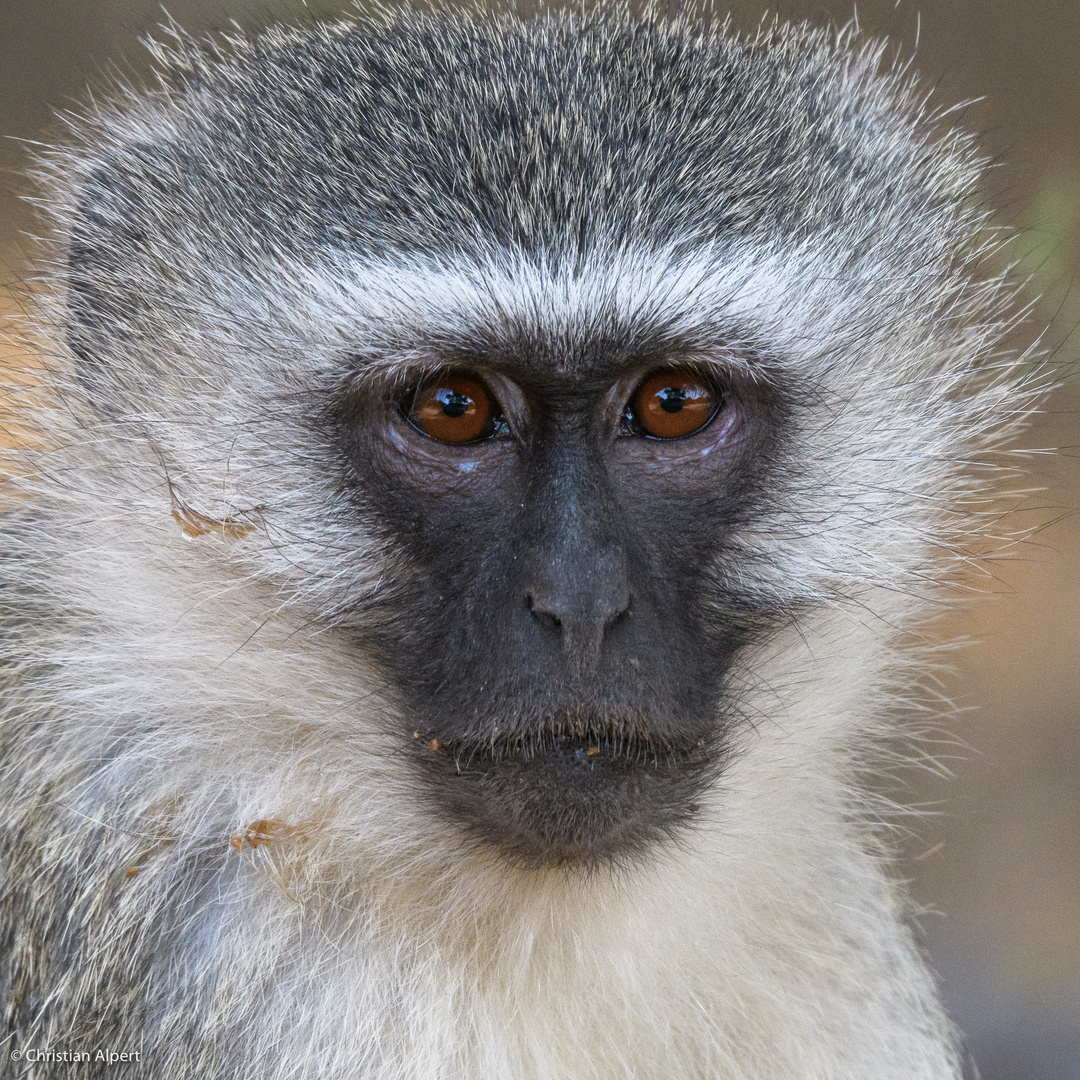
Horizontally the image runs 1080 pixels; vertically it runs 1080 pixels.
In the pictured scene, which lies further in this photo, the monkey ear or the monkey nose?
the monkey ear

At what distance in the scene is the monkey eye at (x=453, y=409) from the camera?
1957 millimetres

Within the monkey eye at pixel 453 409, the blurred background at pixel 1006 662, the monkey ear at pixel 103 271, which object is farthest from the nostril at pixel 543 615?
the blurred background at pixel 1006 662

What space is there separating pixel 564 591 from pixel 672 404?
17.0 inches

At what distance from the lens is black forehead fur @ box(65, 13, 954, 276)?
204cm

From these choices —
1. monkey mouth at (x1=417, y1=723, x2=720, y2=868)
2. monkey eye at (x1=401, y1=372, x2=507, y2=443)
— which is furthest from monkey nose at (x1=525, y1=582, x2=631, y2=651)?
monkey eye at (x1=401, y1=372, x2=507, y2=443)

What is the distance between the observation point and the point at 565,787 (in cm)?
182

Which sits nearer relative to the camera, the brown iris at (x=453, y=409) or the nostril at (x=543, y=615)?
the nostril at (x=543, y=615)

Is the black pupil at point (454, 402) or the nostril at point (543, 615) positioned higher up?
the black pupil at point (454, 402)

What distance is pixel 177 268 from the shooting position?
7.12 ft

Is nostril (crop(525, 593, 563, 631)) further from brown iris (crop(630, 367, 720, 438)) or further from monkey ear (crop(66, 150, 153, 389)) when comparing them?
monkey ear (crop(66, 150, 153, 389))

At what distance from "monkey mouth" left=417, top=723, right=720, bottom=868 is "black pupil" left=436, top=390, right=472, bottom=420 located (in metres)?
0.47

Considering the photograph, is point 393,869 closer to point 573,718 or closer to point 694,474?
point 573,718

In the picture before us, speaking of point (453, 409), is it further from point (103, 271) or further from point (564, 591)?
point (103, 271)

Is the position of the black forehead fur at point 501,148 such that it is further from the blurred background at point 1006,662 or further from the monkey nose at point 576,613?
the blurred background at point 1006,662
